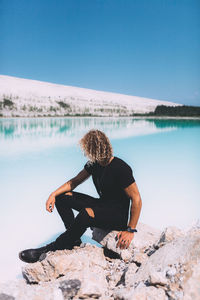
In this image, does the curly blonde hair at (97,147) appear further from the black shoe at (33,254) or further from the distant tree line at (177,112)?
the distant tree line at (177,112)

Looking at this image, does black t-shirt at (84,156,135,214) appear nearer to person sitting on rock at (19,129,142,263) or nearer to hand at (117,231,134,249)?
person sitting on rock at (19,129,142,263)

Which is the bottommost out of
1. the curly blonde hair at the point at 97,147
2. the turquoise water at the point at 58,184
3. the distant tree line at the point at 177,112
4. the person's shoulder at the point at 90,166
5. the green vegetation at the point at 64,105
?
the turquoise water at the point at 58,184

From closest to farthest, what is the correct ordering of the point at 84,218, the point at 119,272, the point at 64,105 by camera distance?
1. the point at 119,272
2. the point at 84,218
3. the point at 64,105

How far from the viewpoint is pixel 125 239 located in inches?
66.7

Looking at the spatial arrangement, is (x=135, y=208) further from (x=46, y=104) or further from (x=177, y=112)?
(x=46, y=104)

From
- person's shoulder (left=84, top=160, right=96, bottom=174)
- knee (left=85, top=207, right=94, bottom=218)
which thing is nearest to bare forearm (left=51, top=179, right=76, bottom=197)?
person's shoulder (left=84, top=160, right=96, bottom=174)

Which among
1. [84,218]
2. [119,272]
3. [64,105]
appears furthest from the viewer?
[64,105]

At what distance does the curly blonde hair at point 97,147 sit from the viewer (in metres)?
1.65

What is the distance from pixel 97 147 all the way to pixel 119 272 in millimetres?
726

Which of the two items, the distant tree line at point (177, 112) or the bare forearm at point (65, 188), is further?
the distant tree line at point (177, 112)

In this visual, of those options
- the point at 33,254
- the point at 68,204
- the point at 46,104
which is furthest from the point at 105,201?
the point at 46,104

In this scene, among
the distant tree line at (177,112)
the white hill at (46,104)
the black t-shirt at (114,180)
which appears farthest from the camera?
the distant tree line at (177,112)

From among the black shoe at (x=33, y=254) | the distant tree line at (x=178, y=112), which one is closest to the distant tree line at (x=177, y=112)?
the distant tree line at (x=178, y=112)

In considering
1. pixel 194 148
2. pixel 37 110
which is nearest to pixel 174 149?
pixel 194 148
